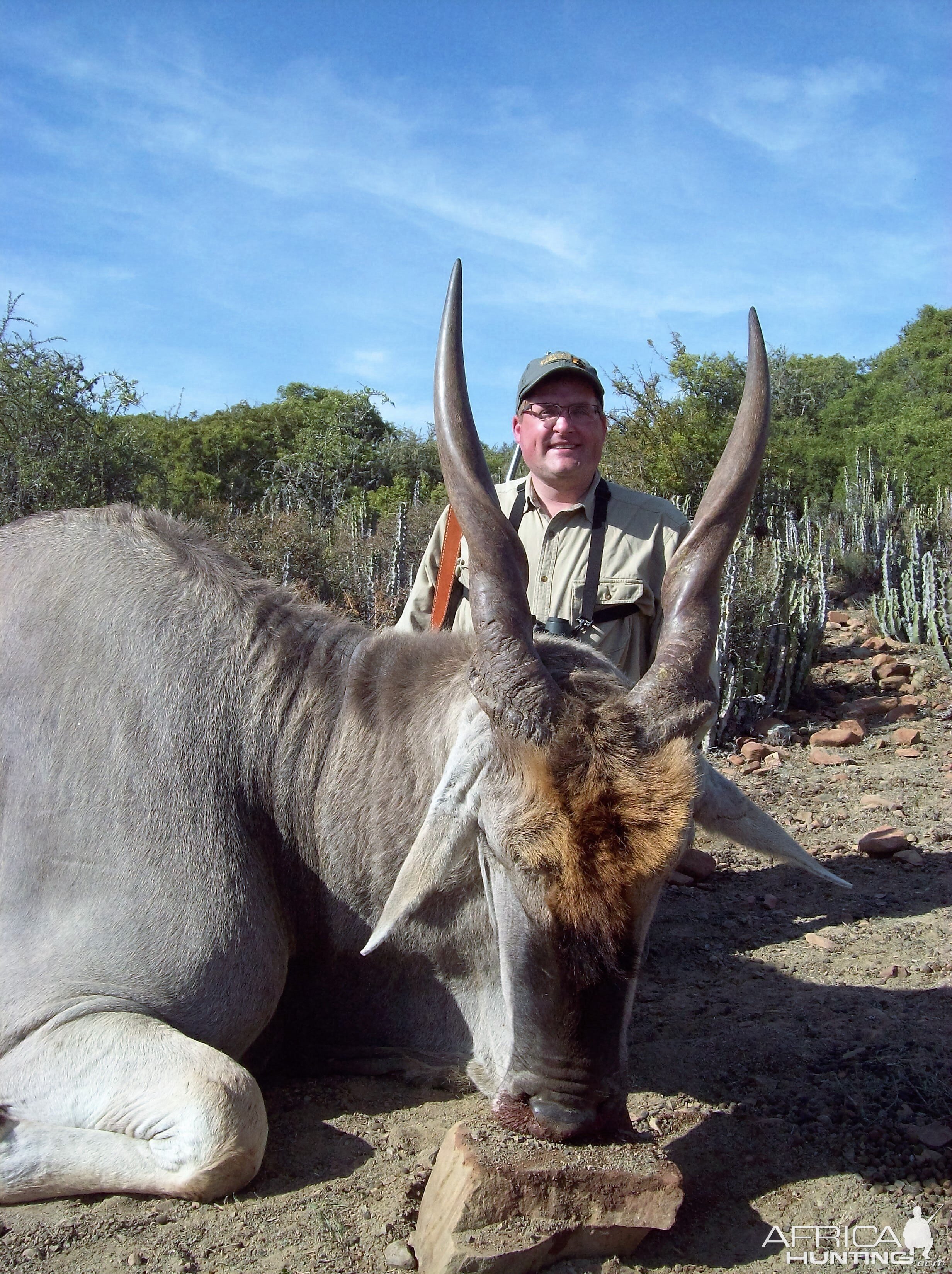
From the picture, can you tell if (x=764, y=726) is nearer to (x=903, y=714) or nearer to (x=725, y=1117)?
(x=903, y=714)

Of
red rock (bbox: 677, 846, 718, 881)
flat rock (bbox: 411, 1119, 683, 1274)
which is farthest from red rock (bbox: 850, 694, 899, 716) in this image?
flat rock (bbox: 411, 1119, 683, 1274)

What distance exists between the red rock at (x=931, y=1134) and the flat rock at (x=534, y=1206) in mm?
1049

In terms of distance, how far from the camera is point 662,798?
286 centimetres

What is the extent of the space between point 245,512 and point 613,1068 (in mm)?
21439

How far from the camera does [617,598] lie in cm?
506

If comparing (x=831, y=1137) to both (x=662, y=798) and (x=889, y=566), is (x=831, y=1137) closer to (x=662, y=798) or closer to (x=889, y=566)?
(x=662, y=798)

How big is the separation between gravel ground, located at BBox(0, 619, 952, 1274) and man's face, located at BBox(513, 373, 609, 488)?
2477mm

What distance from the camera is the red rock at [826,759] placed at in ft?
27.9

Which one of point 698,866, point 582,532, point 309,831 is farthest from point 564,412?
point 698,866

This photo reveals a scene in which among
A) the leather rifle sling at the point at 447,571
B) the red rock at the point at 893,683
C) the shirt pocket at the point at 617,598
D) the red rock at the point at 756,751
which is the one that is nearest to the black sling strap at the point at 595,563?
the shirt pocket at the point at 617,598

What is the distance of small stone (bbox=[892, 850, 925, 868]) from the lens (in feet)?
21.0

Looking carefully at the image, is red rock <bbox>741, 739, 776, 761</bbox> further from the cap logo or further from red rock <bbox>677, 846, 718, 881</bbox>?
the cap logo

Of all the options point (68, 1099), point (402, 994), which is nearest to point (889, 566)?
point (402, 994)

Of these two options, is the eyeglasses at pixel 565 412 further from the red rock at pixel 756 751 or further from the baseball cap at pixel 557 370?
the red rock at pixel 756 751
